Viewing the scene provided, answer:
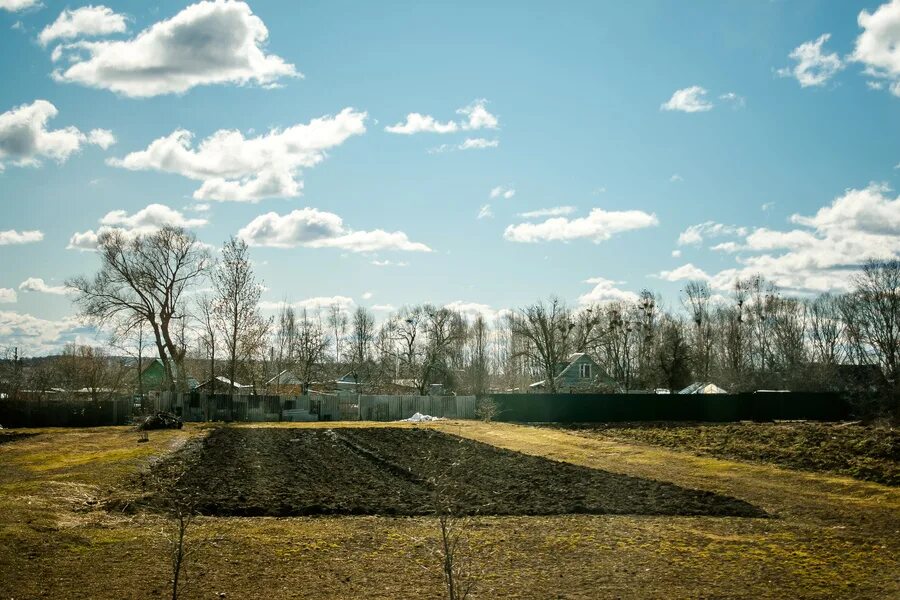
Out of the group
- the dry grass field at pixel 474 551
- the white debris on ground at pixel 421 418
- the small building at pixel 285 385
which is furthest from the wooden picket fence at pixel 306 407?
the dry grass field at pixel 474 551

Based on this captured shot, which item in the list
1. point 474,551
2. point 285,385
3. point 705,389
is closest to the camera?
point 474,551

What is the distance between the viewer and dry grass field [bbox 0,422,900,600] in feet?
33.8

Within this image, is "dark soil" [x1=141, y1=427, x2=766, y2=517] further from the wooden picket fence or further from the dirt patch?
the wooden picket fence

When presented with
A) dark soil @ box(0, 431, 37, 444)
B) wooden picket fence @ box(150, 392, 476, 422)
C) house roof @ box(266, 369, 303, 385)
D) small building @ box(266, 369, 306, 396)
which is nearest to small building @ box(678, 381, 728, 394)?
wooden picket fence @ box(150, 392, 476, 422)

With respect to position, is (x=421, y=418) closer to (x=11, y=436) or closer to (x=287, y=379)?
(x=11, y=436)

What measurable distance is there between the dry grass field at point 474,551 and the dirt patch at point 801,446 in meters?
3.77

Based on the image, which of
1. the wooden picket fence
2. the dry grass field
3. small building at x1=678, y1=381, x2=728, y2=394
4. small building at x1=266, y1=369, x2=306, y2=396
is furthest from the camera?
small building at x1=266, y1=369, x2=306, y2=396

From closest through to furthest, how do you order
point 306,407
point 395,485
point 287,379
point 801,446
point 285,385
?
point 395,485, point 801,446, point 306,407, point 285,385, point 287,379

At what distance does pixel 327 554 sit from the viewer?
1222 cm

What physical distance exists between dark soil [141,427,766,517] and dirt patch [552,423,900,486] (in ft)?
22.3

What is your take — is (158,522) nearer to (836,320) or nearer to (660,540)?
(660,540)

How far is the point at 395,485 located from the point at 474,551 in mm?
→ 7624

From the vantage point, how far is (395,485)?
1978cm

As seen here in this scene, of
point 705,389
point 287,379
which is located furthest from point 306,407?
point 287,379
